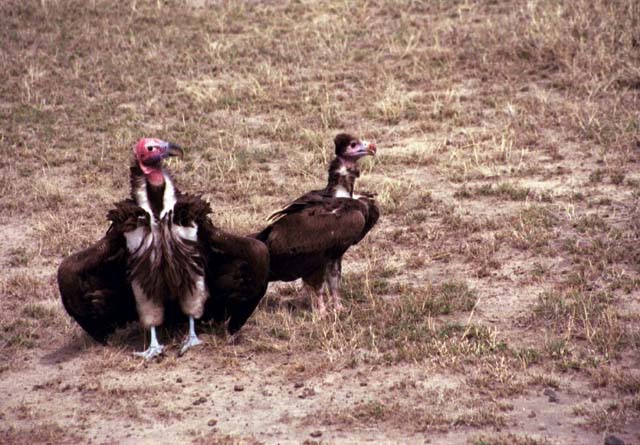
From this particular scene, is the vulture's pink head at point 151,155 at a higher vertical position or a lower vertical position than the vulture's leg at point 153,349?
higher

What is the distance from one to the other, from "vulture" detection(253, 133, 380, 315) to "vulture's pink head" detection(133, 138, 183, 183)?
1140mm

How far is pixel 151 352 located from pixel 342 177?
6.95 feet

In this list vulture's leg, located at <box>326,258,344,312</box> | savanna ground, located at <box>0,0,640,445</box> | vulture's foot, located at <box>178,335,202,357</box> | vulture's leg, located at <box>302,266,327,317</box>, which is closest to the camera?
savanna ground, located at <box>0,0,640,445</box>

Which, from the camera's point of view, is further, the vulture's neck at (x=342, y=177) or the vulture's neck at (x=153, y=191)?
the vulture's neck at (x=342, y=177)

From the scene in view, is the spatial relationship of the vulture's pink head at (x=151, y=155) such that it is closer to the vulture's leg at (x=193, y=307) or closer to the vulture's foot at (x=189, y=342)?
the vulture's leg at (x=193, y=307)

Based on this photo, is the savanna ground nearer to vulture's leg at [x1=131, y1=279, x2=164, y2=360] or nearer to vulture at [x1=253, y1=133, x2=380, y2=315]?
vulture's leg at [x1=131, y1=279, x2=164, y2=360]

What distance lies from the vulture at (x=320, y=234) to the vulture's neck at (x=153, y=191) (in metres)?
1.04

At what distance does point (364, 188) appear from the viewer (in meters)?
12.2

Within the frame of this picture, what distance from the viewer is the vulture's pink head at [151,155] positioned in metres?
8.25

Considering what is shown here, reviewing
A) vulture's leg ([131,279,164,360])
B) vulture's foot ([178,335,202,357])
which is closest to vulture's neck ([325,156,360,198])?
vulture's foot ([178,335,202,357])

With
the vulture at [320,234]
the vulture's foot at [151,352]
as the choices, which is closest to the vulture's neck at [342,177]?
the vulture at [320,234]

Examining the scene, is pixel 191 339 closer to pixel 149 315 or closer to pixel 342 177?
pixel 149 315

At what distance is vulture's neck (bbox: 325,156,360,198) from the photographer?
366 inches

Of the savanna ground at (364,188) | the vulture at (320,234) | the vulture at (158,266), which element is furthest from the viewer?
the vulture at (320,234)
